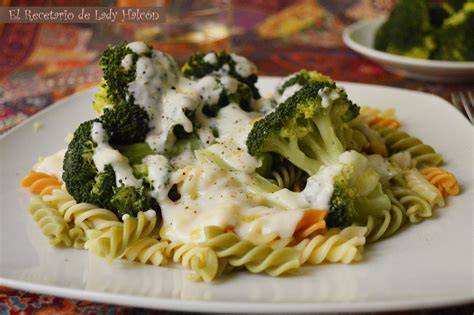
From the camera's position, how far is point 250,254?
281 cm

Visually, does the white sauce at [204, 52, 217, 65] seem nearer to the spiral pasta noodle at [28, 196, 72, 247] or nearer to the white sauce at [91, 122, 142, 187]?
the white sauce at [91, 122, 142, 187]

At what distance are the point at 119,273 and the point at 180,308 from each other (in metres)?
0.44

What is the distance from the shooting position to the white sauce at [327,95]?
3.36m

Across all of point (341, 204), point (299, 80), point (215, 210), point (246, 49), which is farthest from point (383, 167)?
point (246, 49)

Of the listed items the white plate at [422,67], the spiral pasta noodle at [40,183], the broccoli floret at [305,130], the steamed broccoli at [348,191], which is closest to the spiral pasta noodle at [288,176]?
the broccoli floret at [305,130]

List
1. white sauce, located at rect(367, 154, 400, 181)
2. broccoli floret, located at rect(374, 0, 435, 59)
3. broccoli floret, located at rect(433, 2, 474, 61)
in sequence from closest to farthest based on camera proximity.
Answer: white sauce, located at rect(367, 154, 400, 181)
broccoli floret, located at rect(433, 2, 474, 61)
broccoli floret, located at rect(374, 0, 435, 59)

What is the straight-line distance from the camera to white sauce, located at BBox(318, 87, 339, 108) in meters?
3.36

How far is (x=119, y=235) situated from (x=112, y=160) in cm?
45

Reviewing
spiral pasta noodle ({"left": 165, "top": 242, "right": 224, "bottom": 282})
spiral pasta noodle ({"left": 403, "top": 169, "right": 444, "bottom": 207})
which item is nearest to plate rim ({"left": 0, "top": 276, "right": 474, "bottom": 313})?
spiral pasta noodle ({"left": 165, "top": 242, "right": 224, "bottom": 282})

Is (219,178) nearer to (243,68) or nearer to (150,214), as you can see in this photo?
(150,214)

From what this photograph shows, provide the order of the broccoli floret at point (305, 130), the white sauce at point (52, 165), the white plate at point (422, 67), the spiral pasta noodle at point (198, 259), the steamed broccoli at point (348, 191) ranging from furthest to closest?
the white plate at point (422, 67), the white sauce at point (52, 165), the broccoli floret at point (305, 130), the steamed broccoli at point (348, 191), the spiral pasta noodle at point (198, 259)

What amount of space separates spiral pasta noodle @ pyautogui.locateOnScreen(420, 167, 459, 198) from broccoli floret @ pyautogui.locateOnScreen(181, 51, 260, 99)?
1168 millimetres

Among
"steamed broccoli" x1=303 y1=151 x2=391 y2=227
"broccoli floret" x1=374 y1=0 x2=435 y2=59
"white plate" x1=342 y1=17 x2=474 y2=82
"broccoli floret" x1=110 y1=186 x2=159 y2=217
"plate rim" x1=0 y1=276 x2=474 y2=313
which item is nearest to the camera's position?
"plate rim" x1=0 y1=276 x2=474 y2=313

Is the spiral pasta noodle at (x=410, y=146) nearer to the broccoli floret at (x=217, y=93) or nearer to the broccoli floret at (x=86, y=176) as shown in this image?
the broccoli floret at (x=217, y=93)
